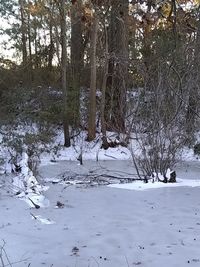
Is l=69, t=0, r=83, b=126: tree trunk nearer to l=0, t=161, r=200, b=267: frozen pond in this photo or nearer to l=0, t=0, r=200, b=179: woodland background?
l=0, t=0, r=200, b=179: woodland background

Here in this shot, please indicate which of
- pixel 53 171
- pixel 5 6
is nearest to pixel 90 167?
pixel 53 171

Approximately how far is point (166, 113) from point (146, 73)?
1172 mm

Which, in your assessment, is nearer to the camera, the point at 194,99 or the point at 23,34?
the point at 194,99

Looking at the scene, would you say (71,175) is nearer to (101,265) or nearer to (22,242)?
(22,242)

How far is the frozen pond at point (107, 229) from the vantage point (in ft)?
17.4

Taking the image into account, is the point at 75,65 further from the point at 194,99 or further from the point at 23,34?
the point at 194,99

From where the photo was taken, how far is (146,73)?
1056 centimetres

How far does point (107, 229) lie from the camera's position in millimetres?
6438

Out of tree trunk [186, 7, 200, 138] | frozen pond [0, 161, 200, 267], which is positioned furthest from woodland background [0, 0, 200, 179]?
frozen pond [0, 161, 200, 267]

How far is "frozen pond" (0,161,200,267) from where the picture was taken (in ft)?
17.4

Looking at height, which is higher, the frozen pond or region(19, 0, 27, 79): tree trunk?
region(19, 0, 27, 79): tree trunk

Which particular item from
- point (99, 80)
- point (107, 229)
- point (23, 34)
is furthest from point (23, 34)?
point (107, 229)

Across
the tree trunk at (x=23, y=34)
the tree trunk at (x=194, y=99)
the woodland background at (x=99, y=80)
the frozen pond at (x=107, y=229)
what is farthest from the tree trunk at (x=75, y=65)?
the frozen pond at (x=107, y=229)

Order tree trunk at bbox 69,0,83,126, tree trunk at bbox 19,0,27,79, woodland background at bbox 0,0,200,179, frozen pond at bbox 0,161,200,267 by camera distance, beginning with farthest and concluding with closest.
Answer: tree trunk at bbox 19,0,27,79, tree trunk at bbox 69,0,83,126, woodland background at bbox 0,0,200,179, frozen pond at bbox 0,161,200,267
